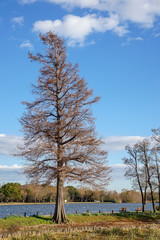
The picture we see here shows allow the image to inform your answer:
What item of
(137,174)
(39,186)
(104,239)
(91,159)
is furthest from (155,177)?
(104,239)

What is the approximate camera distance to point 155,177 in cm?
4144

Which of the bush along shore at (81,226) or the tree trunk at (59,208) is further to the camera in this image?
the tree trunk at (59,208)

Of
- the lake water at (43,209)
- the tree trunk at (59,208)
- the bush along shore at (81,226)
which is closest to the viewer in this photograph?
the bush along shore at (81,226)

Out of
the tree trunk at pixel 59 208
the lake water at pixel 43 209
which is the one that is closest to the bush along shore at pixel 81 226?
the tree trunk at pixel 59 208

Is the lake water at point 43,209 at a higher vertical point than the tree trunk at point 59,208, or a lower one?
lower

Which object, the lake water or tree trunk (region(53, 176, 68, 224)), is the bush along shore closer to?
tree trunk (region(53, 176, 68, 224))

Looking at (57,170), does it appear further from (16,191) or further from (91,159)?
(16,191)

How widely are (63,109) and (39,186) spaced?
7.58 m

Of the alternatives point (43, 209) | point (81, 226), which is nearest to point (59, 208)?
point (81, 226)

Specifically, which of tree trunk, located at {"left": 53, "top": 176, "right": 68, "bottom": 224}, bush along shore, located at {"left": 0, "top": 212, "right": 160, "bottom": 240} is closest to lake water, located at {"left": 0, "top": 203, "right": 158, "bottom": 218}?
tree trunk, located at {"left": 53, "top": 176, "right": 68, "bottom": 224}

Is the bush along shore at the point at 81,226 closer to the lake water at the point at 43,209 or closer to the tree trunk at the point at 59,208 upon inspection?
the tree trunk at the point at 59,208

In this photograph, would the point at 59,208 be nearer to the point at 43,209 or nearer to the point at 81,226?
the point at 81,226

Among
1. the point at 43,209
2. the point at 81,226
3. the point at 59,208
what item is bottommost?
the point at 43,209

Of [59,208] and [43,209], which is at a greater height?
[59,208]
